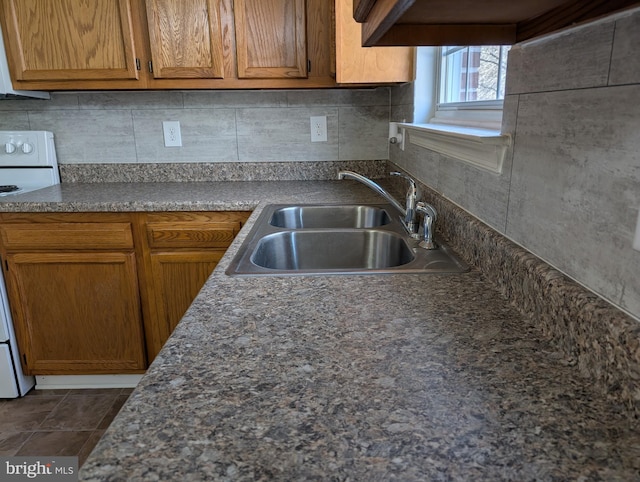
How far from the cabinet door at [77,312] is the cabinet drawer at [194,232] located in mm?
144

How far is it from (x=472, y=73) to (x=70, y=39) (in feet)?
5.31

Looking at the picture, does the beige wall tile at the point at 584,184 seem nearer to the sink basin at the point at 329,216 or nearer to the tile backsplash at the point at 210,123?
the sink basin at the point at 329,216

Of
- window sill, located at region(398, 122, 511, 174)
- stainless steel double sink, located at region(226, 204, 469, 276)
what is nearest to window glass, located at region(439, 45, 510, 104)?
window sill, located at region(398, 122, 511, 174)

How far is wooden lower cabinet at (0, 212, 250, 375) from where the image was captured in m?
1.80

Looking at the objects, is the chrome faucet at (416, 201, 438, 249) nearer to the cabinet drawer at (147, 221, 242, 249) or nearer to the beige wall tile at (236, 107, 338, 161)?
the cabinet drawer at (147, 221, 242, 249)

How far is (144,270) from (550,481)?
1730 mm

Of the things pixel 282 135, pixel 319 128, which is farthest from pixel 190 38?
pixel 319 128

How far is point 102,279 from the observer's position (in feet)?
6.09

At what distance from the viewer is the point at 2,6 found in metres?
1.83

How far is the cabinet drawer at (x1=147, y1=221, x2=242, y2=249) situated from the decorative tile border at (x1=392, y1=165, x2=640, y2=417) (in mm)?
1122

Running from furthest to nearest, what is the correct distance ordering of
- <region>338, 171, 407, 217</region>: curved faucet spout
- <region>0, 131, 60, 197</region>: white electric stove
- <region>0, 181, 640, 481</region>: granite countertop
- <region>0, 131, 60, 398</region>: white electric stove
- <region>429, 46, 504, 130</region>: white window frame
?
1. <region>0, 131, 60, 197</region>: white electric stove
2. <region>0, 131, 60, 398</region>: white electric stove
3. <region>338, 171, 407, 217</region>: curved faucet spout
4. <region>429, 46, 504, 130</region>: white window frame
5. <region>0, 181, 640, 481</region>: granite countertop

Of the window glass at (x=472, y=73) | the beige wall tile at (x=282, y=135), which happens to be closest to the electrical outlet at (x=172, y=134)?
the beige wall tile at (x=282, y=135)

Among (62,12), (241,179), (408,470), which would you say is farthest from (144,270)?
(408,470)

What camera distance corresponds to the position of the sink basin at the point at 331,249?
1.30 m
